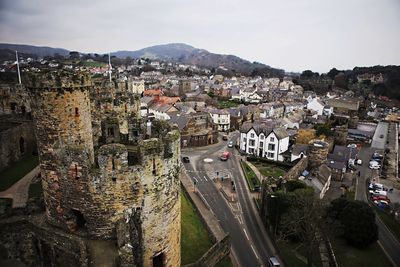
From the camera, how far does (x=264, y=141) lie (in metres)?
54.1

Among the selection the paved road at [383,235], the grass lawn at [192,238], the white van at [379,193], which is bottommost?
the paved road at [383,235]

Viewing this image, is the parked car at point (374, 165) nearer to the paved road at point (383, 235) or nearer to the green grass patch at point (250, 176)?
the paved road at point (383, 235)

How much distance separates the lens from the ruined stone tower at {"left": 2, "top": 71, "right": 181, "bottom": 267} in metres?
11.9

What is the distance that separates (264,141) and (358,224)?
27.5 meters

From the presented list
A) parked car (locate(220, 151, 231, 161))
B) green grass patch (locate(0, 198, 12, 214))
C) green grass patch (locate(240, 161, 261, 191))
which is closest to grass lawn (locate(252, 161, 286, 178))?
green grass patch (locate(240, 161, 261, 191))

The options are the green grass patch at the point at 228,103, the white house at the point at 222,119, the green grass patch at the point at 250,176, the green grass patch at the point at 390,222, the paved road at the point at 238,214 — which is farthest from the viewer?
the green grass patch at the point at 228,103

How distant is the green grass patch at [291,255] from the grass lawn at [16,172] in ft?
83.1

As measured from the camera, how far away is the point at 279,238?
92.0 feet

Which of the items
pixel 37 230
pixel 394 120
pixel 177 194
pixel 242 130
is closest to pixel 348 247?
pixel 177 194

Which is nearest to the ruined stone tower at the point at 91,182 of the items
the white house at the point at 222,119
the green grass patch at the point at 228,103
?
the white house at the point at 222,119

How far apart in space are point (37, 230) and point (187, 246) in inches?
524

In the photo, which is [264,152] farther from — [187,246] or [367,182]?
[187,246]

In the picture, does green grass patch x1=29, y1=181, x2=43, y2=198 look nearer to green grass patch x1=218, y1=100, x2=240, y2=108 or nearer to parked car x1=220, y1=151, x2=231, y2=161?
parked car x1=220, y1=151, x2=231, y2=161

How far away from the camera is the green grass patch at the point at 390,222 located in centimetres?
3070
